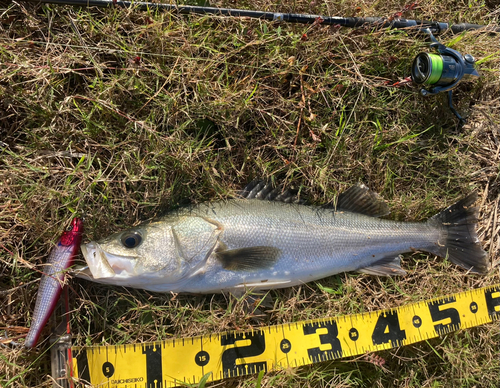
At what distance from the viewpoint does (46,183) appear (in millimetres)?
2564

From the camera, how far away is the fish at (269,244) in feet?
7.30

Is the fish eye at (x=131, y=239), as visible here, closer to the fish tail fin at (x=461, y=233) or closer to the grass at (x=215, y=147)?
the grass at (x=215, y=147)

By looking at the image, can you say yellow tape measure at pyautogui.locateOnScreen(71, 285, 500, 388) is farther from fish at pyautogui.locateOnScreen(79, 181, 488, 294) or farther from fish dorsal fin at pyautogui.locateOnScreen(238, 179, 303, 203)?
fish dorsal fin at pyautogui.locateOnScreen(238, 179, 303, 203)

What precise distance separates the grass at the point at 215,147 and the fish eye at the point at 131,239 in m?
0.40

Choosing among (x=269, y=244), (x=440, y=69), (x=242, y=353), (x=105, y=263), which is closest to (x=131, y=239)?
(x=105, y=263)

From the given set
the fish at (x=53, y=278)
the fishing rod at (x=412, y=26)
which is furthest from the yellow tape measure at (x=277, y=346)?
the fishing rod at (x=412, y=26)

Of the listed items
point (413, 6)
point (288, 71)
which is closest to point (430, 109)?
point (413, 6)

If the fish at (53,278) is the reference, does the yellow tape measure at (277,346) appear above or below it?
below

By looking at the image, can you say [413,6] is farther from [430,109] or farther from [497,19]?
[497,19]

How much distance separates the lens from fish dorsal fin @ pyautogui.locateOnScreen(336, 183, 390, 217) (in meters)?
2.73

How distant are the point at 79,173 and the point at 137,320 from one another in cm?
130

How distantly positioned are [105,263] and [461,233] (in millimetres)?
3011

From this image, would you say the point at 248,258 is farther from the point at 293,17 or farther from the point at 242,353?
the point at 293,17

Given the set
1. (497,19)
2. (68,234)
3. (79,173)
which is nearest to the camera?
(68,234)
